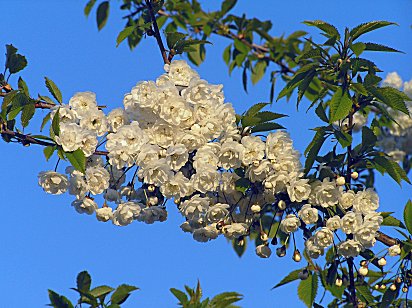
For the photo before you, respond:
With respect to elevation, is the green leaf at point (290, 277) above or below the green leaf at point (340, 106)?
below

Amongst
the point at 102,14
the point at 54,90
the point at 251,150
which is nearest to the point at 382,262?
the point at 251,150

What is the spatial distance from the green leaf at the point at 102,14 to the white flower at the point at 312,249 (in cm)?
331

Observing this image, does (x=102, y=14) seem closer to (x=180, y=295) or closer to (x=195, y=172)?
(x=195, y=172)

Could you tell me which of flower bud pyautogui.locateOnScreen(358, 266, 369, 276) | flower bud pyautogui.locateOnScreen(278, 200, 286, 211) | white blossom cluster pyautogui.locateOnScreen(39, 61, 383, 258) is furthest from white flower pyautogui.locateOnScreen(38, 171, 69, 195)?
flower bud pyautogui.locateOnScreen(358, 266, 369, 276)

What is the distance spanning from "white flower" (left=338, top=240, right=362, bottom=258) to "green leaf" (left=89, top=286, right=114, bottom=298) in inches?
38.1

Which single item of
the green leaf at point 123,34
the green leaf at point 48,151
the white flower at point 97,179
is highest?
the green leaf at point 123,34

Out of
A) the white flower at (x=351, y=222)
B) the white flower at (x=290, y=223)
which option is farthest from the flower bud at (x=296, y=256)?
the white flower at (x=351, y=222)

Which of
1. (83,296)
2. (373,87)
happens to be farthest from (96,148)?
(373,87)

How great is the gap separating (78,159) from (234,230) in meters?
0.71

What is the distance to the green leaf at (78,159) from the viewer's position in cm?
288

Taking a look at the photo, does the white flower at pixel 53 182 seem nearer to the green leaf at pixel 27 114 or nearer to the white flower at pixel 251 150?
the green leaf at pixel 27 114

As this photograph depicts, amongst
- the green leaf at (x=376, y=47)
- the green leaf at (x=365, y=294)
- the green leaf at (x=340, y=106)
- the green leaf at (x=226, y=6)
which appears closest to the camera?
the green leaf at (x=340, y=106)

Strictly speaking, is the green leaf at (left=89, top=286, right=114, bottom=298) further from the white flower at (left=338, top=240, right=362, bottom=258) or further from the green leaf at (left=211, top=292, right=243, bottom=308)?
the white flower at (left=338, top=240, right=362, bottom=258)

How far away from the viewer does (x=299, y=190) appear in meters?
2.93
